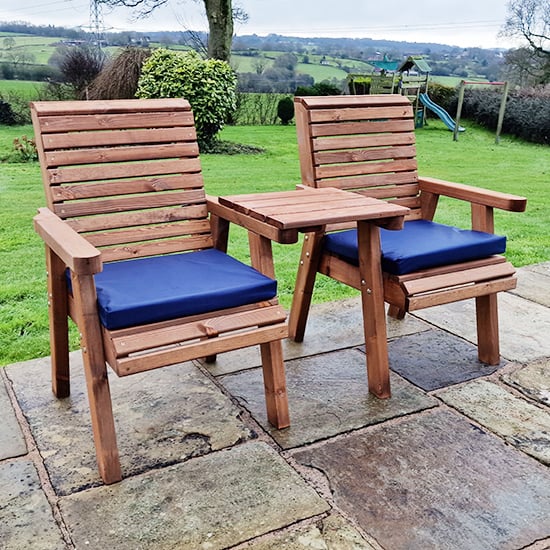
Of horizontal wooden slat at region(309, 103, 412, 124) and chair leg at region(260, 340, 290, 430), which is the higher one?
horizontal wooden slat at region(309, 103, 412, 124)

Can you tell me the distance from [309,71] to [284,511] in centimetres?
1665

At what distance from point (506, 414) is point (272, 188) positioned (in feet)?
14.9

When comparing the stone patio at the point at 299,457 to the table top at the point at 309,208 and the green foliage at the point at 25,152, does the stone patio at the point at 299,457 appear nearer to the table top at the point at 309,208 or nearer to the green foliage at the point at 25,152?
the table top at the point at 309,208

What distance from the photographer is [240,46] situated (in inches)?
701

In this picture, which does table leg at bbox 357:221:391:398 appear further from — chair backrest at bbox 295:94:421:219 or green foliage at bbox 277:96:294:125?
green foliage at bbox 277:96:294:125

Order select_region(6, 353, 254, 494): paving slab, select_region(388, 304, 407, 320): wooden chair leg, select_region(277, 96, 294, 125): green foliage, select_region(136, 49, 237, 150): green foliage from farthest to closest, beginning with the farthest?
select_region(277, 96, 294, 125): green foliage < select_region(136, 49, 237, 150): green foliage < select_region(388, 304, 407, 320): wooden chair leg < select_region(6, 353, 254, 494): paving slab

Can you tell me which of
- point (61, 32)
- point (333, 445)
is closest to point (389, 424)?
point (333, 445)

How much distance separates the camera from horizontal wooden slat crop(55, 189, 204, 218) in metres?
2.50

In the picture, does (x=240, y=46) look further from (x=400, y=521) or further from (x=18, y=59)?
(x=400, y=521)

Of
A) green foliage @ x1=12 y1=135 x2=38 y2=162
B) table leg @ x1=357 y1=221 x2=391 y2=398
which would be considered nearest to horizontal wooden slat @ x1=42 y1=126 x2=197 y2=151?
table leg @ x1=357 y1=221 x2=391 y2=398

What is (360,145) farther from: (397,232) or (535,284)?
(535,284)

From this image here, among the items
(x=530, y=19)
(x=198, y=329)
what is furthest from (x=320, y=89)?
(x=198, y=329)

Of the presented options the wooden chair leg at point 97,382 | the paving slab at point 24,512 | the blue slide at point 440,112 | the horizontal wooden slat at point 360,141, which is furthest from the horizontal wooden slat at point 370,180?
the blue slide at point 440,112

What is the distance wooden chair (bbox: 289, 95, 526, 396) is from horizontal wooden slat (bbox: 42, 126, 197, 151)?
1.90 ft
